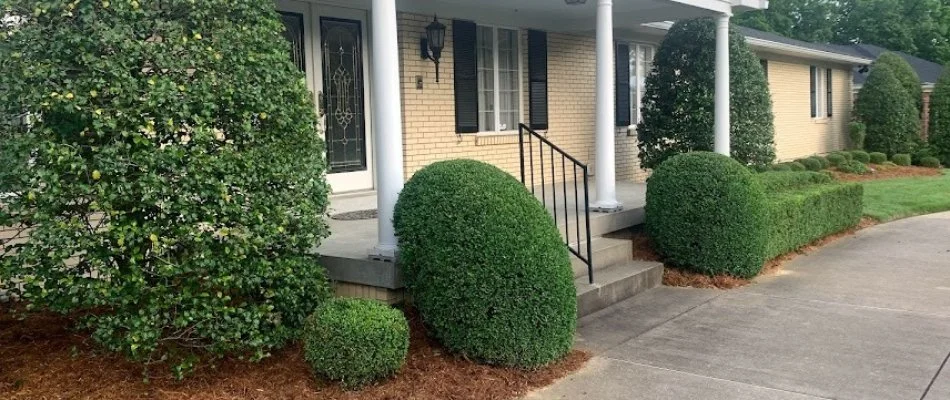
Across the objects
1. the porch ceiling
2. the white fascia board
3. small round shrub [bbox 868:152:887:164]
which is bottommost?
small round shrub [bbox 868:152:887:164]

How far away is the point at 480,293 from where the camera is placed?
15.6 ft

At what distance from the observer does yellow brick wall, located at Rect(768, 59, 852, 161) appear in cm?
1823

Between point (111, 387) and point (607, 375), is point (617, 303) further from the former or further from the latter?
point (111, 387)

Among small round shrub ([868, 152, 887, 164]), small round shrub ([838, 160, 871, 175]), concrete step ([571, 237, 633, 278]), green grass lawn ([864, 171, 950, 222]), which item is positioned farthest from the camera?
small round shrub ([868, 152, 887, 164])

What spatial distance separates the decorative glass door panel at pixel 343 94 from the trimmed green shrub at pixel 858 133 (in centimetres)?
1655

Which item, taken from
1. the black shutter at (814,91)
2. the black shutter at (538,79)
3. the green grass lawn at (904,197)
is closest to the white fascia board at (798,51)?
the black shutter at (814,91)

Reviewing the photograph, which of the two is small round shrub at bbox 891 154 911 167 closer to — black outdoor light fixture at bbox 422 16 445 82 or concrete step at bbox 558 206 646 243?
concrete step at bbox 558 206 646 243

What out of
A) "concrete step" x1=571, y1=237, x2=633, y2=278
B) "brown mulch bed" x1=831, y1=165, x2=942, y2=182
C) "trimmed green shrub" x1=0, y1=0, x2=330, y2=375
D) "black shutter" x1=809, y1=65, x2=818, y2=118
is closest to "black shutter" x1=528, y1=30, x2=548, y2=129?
"concrete step" x1=571, y1=237, x2=633, y2=278

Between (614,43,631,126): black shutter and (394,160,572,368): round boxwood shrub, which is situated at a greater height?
(614,43,631,126): black shutter

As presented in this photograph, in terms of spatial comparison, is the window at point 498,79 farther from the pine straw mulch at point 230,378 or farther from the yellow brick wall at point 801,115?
the yellow brick wall at point 801,115

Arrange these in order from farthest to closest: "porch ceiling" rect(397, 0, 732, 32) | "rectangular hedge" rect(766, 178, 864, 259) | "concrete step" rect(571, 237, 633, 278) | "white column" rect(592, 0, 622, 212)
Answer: "porch ceiling" rect(397, 0, 732, 32) → "rectangular hedge" rect(766, 178, 864, 259) → "white column" rect(592, 0, 622, 212) → "concrete step" rect(571, 237, 633, 278)

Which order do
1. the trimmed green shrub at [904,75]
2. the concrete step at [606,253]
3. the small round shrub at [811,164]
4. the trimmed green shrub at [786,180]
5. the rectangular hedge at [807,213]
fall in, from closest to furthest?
1. the concrete step at [606,253]
2. the rectangular hedge at [807,213]
3. the trimmed green shrub at [786,180]
4. the small round shrub at [811,164]
5. the trimmed green shrub at [904,75]

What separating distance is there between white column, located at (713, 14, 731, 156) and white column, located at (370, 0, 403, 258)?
18.0 ft

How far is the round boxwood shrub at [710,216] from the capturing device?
7555mm
